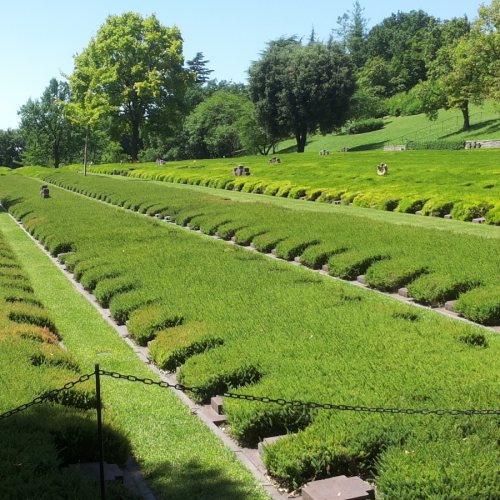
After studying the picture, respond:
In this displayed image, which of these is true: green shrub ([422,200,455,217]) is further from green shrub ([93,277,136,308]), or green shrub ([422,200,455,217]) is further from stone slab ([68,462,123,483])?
stone slab ([68,462,123,483])

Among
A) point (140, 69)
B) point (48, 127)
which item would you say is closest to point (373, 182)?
point (140, 69)

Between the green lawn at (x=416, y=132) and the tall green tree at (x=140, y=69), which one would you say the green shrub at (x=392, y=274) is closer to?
the green lawn at (x=416, y=132)

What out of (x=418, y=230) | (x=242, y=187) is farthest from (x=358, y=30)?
(x=418, y=230)

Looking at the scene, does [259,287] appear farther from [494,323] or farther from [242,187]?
[242,187]

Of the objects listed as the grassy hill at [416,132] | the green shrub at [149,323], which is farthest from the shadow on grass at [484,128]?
the green shrub at [149,323]

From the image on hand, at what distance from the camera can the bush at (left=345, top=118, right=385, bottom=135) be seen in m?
66.9

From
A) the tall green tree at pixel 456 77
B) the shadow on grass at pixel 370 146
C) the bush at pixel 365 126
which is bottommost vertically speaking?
the shadow on grass at pixel 370 146

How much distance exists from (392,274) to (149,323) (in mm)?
3962

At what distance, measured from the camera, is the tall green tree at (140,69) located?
53.0m

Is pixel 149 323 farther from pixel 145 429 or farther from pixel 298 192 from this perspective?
pixel 298 192

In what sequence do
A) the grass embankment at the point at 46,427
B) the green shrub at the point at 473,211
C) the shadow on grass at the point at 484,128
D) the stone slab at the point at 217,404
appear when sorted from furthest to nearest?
the shadow on grass at the point at 484,128 < the green shrub at the point at 473,211 < the stone slab at the point at 217,404 < the grass embankment at the point at 46,427

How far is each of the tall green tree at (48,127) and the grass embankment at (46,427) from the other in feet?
245

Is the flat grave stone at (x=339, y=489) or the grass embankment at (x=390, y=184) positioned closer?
the flat grave stone at (x=339, y=489)

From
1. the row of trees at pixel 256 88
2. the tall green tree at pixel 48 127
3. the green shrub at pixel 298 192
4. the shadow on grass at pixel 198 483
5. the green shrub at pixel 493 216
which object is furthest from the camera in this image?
the tall green tree at pixel 48 127
